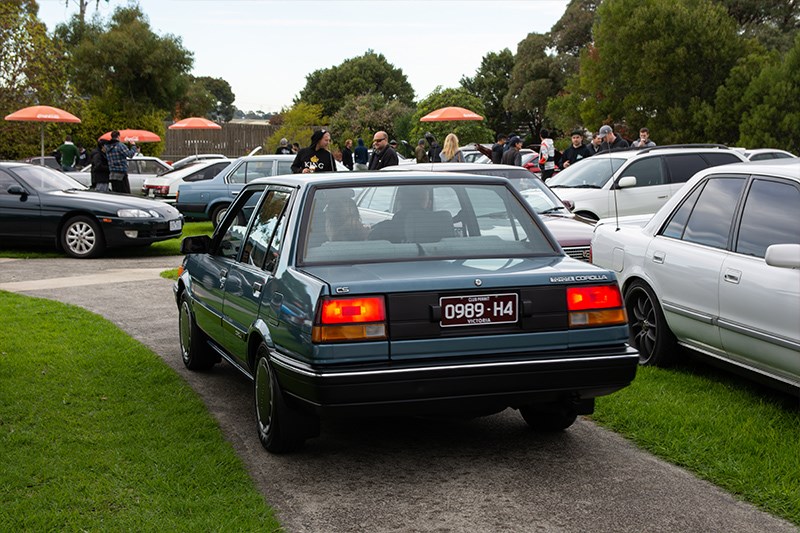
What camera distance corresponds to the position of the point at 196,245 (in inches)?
276

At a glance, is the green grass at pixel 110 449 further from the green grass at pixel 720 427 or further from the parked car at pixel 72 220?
the parked car at pixel 72 220

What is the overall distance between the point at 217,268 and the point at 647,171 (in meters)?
10.1

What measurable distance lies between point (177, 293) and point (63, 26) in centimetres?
4854

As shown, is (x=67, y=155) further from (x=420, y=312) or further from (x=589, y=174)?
(x=420, y=312)

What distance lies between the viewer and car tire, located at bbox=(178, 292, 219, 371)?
7496mm

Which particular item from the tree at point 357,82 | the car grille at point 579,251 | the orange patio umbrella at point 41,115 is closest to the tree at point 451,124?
the orange patio umbrella at point 41,115

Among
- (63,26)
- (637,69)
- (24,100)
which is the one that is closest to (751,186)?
(24,100)

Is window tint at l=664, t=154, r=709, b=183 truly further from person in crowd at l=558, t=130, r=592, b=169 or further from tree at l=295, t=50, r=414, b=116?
tree at l=295, t=50, r=414, b=116

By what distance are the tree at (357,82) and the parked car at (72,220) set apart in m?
82.1

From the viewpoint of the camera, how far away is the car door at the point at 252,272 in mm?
5660

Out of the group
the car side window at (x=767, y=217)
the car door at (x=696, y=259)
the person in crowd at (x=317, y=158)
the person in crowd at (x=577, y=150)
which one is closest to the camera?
the car side window at (x=767, y=217)

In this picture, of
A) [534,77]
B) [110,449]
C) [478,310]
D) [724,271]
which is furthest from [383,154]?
[534,77]

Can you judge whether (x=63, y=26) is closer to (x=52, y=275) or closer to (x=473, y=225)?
(x=52, y=275)

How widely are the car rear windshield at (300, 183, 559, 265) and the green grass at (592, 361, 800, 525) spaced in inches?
49.2
